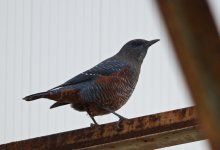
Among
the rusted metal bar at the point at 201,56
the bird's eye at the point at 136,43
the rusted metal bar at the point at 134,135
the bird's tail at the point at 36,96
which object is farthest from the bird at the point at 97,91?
the rusted metal bar at the point at 201,56

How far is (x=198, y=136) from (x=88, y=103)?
334 centimetres

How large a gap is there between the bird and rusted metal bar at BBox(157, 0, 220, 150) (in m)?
6.37

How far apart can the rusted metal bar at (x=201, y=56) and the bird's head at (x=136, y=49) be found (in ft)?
26.4

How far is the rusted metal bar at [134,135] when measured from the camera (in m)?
4.33

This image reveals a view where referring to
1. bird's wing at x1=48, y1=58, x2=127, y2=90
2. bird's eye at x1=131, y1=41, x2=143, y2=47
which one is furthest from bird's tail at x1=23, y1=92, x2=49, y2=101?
bird's eye at x1=131, y1=41, x2=143, y2=47

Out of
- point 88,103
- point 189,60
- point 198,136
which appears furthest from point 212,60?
point 88,103

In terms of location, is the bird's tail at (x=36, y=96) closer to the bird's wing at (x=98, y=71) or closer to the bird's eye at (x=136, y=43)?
the bird's wing at (x=98, y=71)

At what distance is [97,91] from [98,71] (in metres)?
0.47

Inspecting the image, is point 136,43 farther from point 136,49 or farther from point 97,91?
point 97,91

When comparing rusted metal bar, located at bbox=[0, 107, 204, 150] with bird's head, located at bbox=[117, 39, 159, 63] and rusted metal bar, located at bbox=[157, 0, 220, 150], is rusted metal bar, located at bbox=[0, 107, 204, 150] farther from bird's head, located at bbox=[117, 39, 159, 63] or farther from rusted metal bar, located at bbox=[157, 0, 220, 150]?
bird's head, located at bbox=[117, 39, 159, 63]

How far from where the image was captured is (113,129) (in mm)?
4711

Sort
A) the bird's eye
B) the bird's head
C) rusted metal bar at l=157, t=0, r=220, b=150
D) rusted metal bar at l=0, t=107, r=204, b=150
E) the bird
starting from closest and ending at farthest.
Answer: rusted metal bar at l=157, t=0, r=220, b=150
rusted metal bar at l=0, t=107, r=204, b=150
the bird
the bird's head
the bird's eye

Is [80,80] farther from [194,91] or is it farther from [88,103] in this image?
[194,91]

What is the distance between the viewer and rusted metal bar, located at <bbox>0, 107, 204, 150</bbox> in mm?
4328
